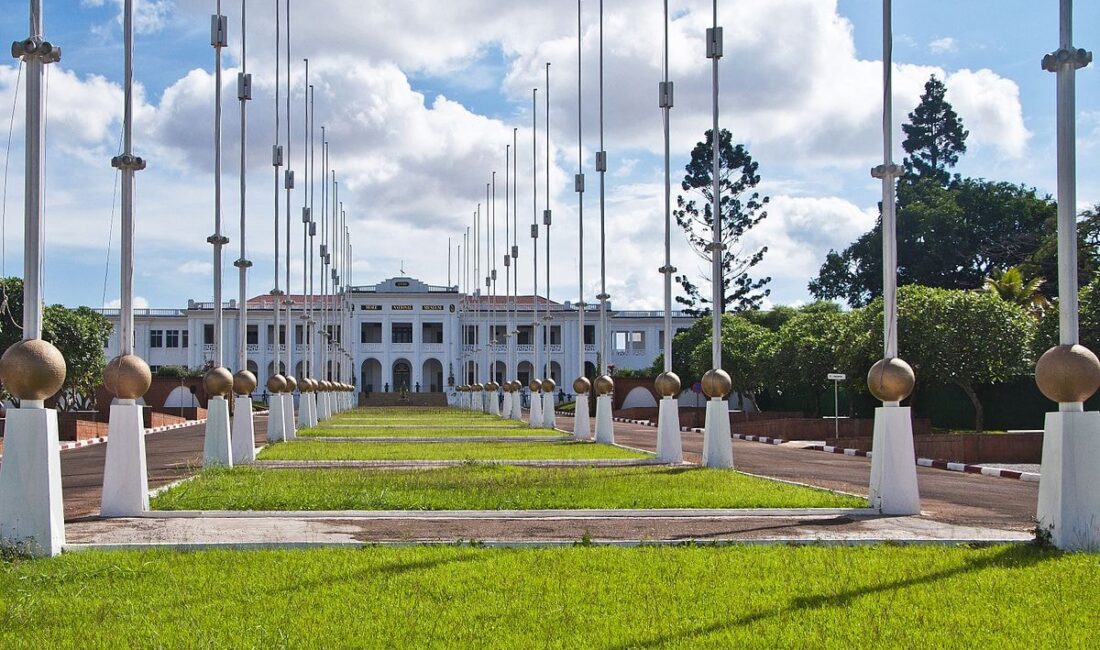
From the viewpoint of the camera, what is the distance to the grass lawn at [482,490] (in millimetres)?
14734

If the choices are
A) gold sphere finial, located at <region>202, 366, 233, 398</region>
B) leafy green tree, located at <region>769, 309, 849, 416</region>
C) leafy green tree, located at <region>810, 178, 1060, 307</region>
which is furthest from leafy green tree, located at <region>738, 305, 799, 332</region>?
gold sphere finial, located at <region>202, 366, 233, 398</region>

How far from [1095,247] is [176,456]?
37.0m

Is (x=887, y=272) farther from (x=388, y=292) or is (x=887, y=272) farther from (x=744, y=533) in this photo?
(x=388, y=292)

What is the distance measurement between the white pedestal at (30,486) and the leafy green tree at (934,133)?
247 ft

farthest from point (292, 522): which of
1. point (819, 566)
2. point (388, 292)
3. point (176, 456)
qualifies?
point (388, 292)

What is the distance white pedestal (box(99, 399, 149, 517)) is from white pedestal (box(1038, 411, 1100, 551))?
9275 mm

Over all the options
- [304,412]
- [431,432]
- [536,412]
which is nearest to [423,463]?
[431,432]

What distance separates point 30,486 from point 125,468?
11.5ft

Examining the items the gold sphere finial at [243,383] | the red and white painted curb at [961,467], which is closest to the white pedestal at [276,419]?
the gold sphere finial at [243,383]

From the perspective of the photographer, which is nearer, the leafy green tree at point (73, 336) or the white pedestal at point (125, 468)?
the white pedestal at point (125, 468)

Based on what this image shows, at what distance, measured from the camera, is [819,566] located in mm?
9758

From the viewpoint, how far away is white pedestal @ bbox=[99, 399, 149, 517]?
13.9 metres

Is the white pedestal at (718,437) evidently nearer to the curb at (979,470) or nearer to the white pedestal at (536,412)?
the curb at (979,470)

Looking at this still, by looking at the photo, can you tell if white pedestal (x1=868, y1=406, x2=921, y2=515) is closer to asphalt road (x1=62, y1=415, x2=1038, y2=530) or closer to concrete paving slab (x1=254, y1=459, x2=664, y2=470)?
asphalt road (x1=62, y1=415, x2=1038, y2=530)
